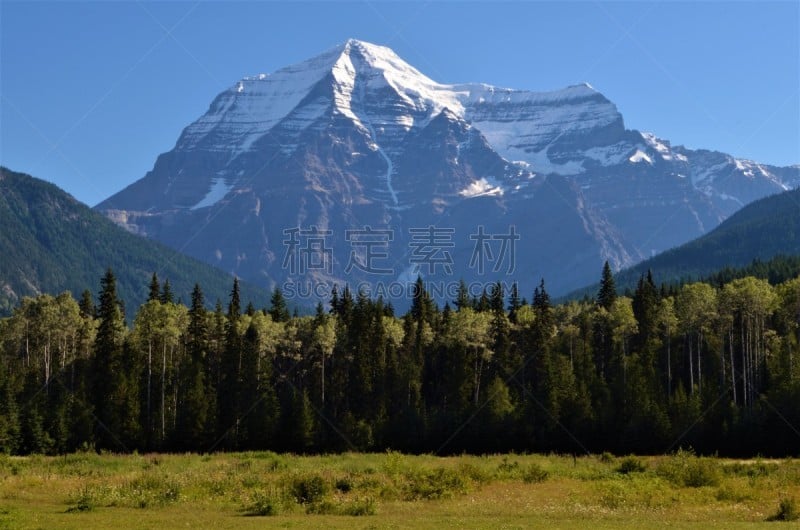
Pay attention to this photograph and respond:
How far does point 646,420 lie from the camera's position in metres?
112

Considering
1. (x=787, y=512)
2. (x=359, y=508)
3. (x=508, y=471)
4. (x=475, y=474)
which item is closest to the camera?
(x=787, y=512)

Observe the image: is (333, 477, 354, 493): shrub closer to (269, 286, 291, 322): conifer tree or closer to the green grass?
the green grass

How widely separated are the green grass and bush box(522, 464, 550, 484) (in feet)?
0.35

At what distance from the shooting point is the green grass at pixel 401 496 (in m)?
54.5

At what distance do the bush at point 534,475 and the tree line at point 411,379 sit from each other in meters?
36.8

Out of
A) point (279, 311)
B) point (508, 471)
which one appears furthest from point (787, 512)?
point (279, 311)

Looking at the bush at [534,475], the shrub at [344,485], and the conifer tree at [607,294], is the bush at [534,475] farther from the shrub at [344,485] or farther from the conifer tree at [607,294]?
the conifer tree at [607,294]

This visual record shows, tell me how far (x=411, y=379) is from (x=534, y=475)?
5274cm

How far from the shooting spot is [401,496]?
6650 centimetres

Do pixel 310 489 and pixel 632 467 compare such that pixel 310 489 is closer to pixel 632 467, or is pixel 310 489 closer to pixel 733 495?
pixel 733 495

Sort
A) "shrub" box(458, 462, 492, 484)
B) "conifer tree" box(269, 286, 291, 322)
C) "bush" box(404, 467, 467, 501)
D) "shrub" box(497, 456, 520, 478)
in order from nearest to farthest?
"bush" box(404, 467, 467, 501), "shrub" box(458, 462, 492, 484), "shrub" box(497, 456, 520, 478), "conifer tree" box(269, 286, 291, 322)

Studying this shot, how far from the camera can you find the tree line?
114 metres

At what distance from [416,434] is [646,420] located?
26936mm

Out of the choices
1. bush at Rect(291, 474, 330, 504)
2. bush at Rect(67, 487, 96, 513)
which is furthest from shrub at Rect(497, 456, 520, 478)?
bush at Rect(67, 487, 96, 513)
